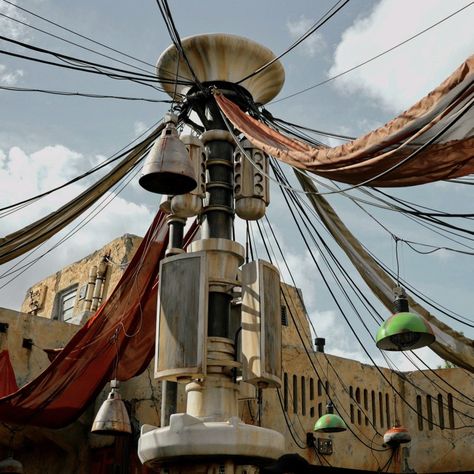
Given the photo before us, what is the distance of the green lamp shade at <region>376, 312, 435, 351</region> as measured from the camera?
6605mm

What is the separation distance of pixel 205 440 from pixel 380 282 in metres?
2.43

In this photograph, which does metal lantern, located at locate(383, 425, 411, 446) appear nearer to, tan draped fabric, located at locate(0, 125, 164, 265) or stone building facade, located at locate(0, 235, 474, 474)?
stone building facade, located at locate(0, 235, 474, 474)

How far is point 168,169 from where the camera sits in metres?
6.14

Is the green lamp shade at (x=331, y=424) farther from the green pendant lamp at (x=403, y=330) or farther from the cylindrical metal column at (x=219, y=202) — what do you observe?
the cylindrical metal column at (x=219, y=202)

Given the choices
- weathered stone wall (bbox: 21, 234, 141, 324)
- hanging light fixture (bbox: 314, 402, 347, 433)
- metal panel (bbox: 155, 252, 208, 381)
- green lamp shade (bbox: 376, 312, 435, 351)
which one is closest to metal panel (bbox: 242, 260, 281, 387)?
metal panel (bbox: 155, 252, 208, 381)

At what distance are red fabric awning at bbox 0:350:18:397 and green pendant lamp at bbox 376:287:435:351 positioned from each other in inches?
244

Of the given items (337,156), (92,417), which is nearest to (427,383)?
(92,417)

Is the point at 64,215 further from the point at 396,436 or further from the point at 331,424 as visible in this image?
the point at 396,436

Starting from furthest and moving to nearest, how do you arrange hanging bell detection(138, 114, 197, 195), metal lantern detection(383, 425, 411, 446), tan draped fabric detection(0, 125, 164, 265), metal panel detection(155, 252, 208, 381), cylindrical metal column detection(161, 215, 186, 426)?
metal lantern detection(383, 425, 411, 446) → tan draped fabric detection(0, 125, 164, 265) → cylindrical metal column detection(161, 215, 186, 426) → hanging bell detection(138, 114, 197, 195) → metal panel detection(155, 252, 208, 381)

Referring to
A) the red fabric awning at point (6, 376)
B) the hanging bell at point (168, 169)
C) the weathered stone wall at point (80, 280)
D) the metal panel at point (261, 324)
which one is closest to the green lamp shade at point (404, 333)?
the metal panel at point (261, 324)

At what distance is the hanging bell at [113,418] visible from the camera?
912cm

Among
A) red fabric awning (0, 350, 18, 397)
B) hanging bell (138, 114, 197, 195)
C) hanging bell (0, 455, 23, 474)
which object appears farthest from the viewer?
red fabric awning (0, 350, 18, 397)

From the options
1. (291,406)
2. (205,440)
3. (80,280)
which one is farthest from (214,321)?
(80,280)

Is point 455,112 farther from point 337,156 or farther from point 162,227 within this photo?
point 162,227
